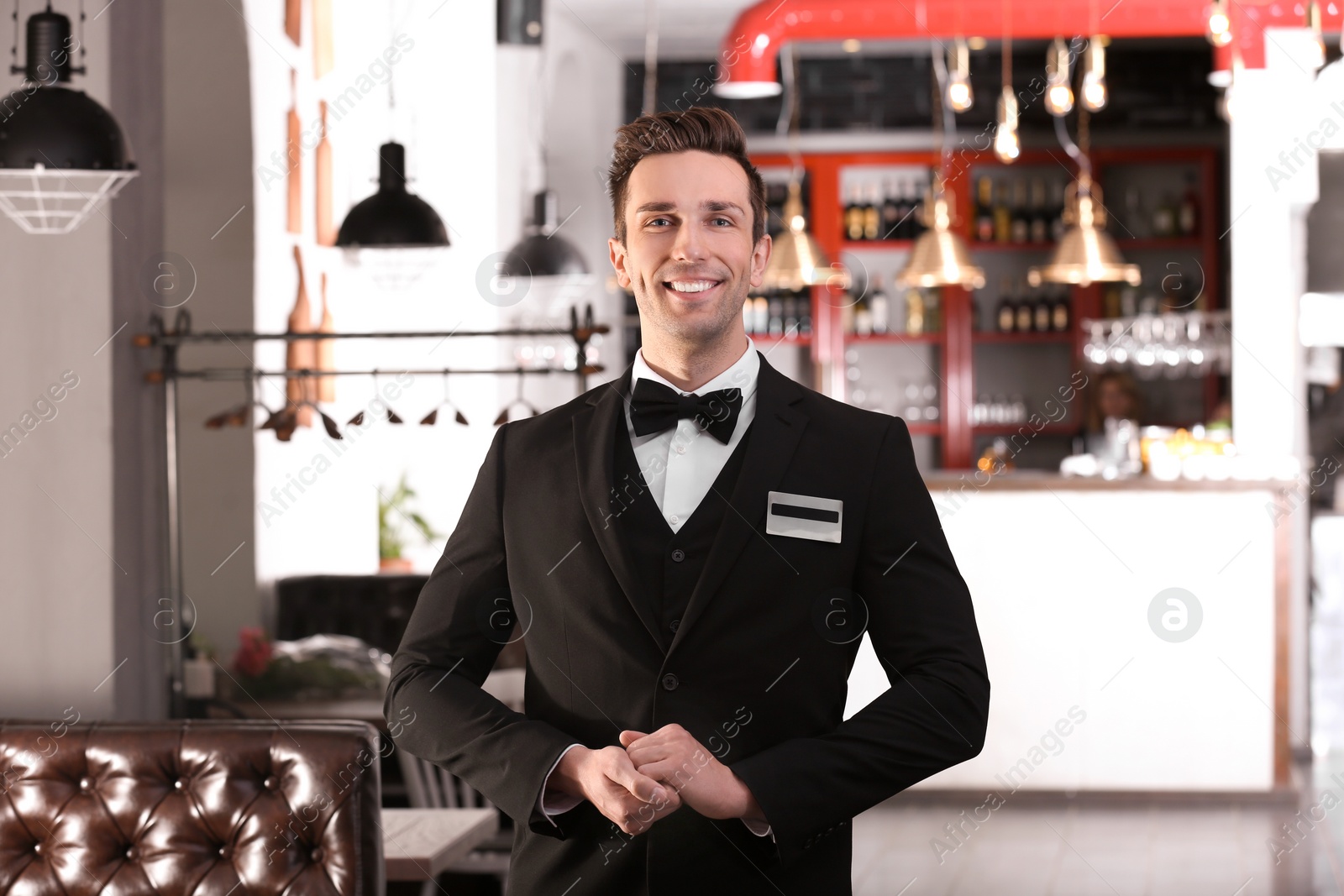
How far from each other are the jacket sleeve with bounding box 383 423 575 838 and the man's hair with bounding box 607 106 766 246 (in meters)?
0.31

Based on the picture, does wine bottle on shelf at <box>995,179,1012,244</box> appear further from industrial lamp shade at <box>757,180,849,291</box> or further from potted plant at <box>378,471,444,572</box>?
potted plant at <box>378,471,444,572</box>

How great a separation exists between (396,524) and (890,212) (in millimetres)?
4012

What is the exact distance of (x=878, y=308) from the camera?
24.7ft

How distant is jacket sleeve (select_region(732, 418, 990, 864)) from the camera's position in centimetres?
124

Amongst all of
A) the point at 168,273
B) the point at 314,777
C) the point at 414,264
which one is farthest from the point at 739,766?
the point at 414,264

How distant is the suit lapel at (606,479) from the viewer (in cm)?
133

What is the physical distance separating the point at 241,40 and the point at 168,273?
104 centimetres

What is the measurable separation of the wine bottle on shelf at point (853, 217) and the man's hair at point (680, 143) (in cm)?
632

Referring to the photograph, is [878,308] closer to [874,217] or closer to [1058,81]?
[874,217]

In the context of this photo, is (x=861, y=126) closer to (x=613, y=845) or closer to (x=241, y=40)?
(x=241, y=40)

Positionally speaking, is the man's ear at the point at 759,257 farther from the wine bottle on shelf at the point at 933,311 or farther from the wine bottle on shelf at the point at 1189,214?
the wine bottle on shelf at the point at 1189,214

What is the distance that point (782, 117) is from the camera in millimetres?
7426

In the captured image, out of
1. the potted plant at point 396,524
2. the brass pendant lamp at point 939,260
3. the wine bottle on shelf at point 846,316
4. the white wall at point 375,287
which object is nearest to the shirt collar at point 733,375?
the white wall at point 375,287

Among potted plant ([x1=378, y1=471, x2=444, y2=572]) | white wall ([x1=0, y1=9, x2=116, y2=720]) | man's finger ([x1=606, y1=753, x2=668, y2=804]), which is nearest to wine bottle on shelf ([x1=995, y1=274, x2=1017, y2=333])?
potted plant ([x1=378, y1=471, x2=444, y2=572])
